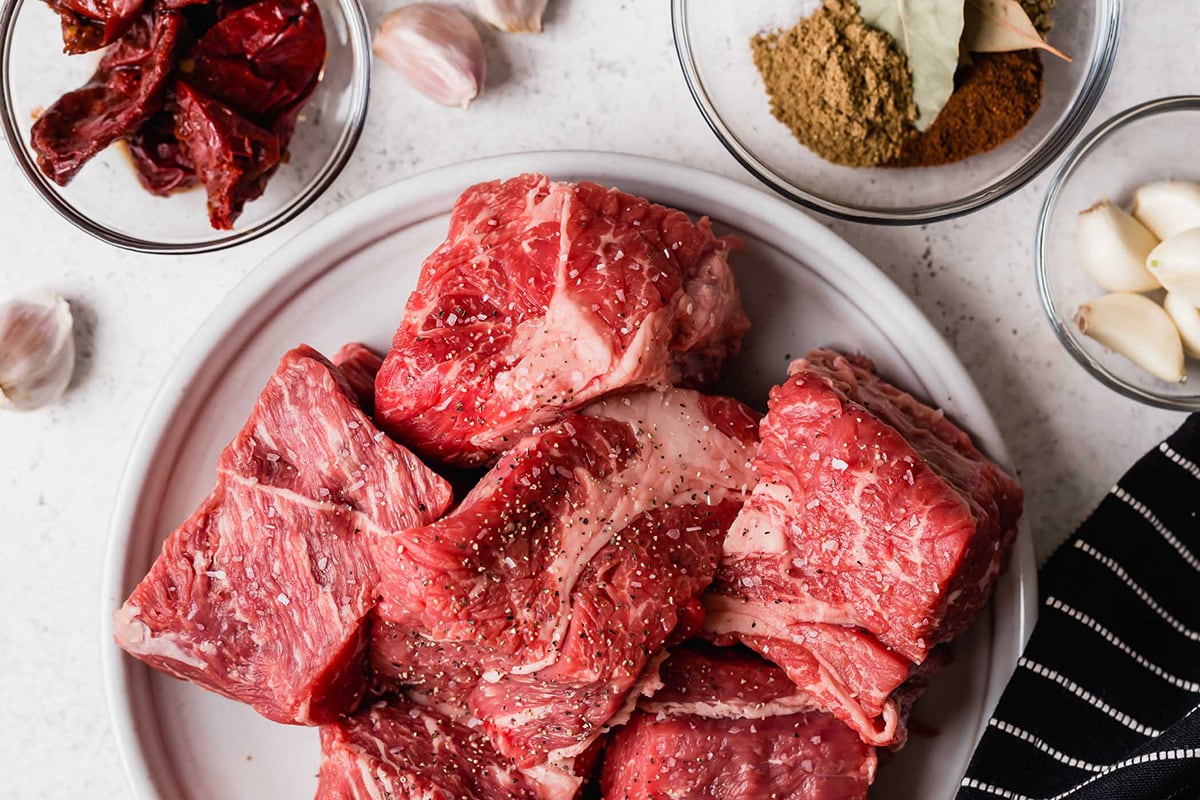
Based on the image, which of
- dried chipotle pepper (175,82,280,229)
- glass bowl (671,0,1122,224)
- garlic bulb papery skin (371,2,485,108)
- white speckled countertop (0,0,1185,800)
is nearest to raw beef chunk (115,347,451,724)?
dried chipotle pepper (175,82,280,229)

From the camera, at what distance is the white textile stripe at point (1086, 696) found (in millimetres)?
2709

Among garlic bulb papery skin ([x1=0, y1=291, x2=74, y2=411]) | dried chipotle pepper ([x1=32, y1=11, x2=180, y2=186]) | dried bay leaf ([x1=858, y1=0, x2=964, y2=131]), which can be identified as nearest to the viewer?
dried bay leaf ([x1=858, y1=0, x2=964, y2=131])

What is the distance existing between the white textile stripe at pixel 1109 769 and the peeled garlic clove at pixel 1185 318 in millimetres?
1048

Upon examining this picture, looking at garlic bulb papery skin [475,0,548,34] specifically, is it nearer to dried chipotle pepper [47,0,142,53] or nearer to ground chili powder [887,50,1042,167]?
dried chipotle pepper [47,0,142,53]

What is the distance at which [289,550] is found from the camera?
249cm

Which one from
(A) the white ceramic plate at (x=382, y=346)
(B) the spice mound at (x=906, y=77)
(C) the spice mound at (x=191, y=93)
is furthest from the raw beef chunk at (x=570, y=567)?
(C) the spice mound at (x=191, y=93)

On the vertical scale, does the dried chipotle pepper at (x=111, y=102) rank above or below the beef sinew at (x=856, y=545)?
above

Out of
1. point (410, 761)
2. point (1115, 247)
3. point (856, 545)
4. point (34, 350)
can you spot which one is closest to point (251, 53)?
point (34, 350)

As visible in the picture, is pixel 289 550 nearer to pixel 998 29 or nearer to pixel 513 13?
pixel 513 13

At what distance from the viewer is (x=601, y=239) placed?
2.42 meters

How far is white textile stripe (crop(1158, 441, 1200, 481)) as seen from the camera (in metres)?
2.77

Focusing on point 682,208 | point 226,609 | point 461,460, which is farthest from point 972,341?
point 226,609

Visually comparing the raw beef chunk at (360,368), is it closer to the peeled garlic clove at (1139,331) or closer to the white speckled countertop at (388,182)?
the white speckled countertop at (388,182)

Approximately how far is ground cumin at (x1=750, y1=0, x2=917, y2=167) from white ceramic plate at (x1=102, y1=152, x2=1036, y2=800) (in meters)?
0.23
